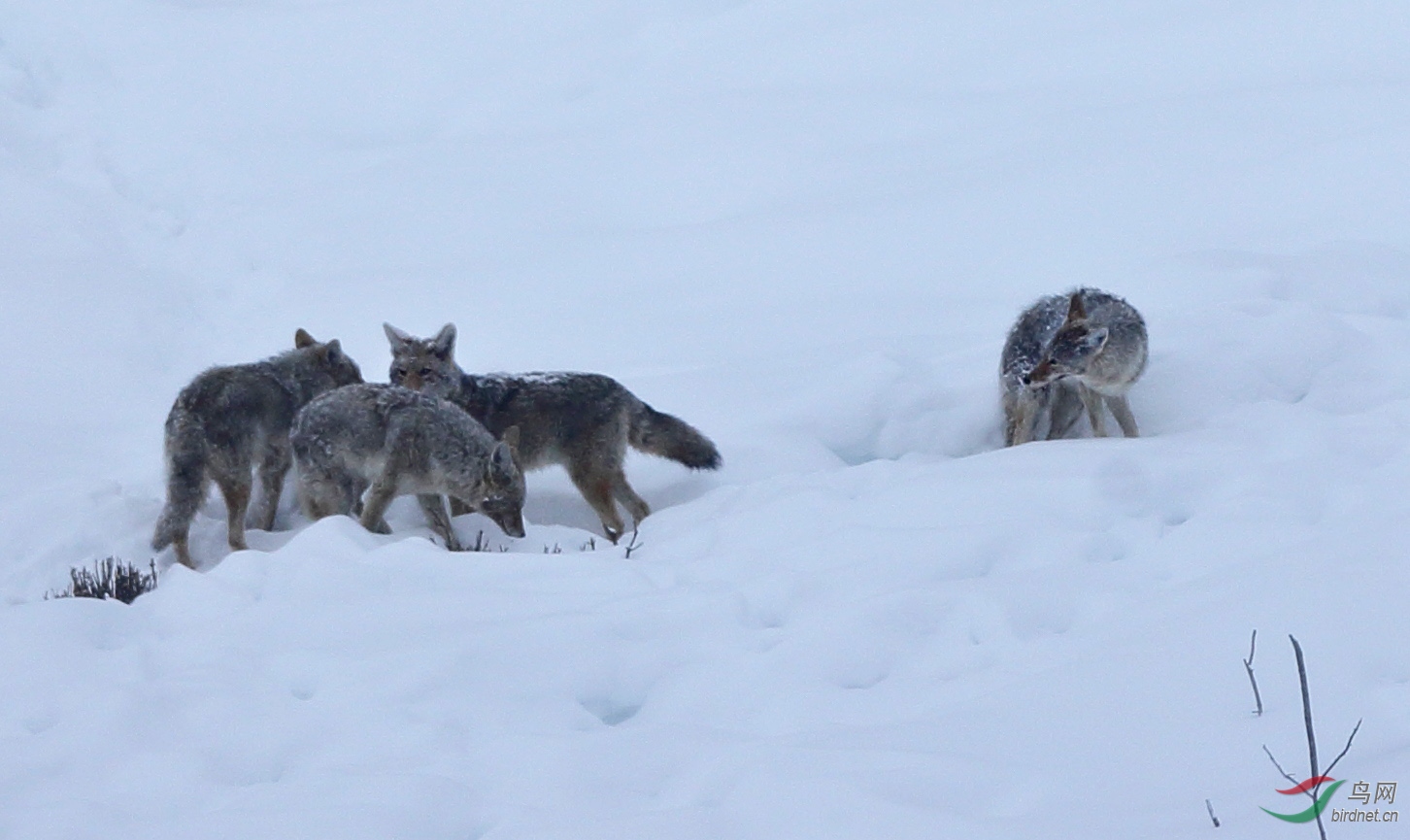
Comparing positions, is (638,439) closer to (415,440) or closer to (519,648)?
(415,440)

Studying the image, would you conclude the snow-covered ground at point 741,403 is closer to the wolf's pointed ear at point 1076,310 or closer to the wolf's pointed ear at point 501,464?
the wolf's pointed ear at point 501,464

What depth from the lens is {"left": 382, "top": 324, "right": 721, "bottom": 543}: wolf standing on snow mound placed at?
8711mm

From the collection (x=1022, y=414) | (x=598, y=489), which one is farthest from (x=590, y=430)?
(x=1022, y=414)

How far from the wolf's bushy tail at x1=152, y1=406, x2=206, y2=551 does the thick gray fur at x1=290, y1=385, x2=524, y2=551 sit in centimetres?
61

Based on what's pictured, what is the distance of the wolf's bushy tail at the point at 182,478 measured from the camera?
25.3 feet

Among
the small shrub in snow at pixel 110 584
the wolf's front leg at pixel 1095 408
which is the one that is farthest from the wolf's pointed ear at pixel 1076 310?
the small shrub in snow at pixel 110 584

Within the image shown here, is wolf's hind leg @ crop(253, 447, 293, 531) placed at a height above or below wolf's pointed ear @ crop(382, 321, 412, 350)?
below

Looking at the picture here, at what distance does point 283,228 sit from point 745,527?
11.6m

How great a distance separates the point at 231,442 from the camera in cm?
807

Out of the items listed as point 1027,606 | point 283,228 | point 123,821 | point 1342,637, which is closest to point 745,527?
point 1027,606

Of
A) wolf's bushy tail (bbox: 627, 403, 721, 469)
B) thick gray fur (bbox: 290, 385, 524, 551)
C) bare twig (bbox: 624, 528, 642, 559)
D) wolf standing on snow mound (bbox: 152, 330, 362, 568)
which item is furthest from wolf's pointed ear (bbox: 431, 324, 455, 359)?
bare twig (bbox: 624, 528, 642, 559)

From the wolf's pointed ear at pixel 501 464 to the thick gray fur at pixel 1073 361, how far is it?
362cm

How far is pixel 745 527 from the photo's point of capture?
6508 millimetres

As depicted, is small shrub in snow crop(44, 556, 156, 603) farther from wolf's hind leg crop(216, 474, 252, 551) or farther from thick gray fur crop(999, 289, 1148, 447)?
thick gray fur crop(999, 289, 1148, 447)
